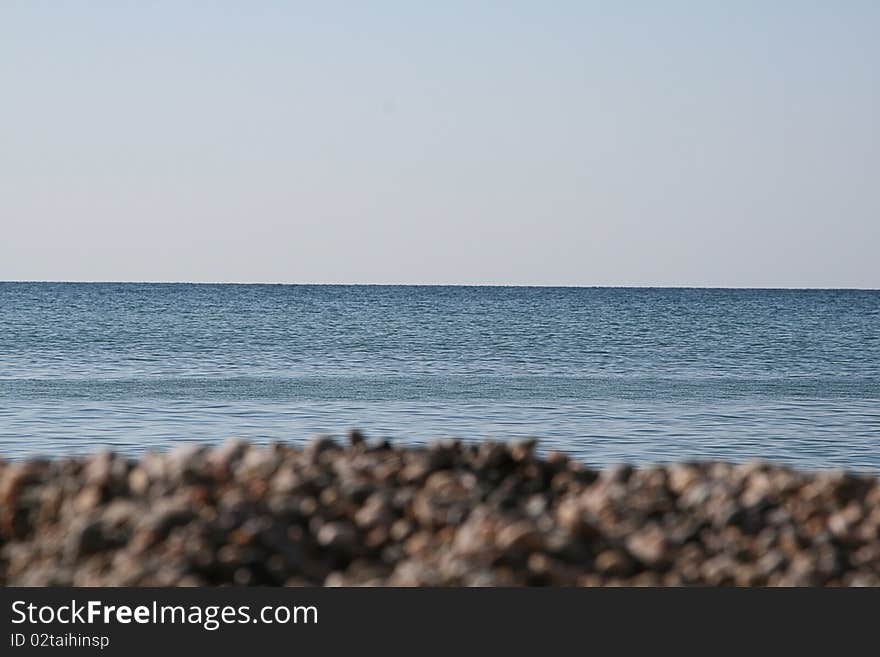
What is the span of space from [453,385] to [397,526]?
2033cm

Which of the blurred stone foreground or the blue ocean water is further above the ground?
the blurred stone foreground

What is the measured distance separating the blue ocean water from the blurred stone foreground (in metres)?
7.88

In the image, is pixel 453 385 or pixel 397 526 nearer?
pixel 397 526

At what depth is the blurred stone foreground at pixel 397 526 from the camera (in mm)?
4824

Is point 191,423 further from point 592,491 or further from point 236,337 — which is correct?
point 236,337

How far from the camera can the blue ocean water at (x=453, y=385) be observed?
53.7 feet

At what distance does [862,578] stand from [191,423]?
1370 centimetres

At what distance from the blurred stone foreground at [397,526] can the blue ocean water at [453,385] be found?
7.88 metres

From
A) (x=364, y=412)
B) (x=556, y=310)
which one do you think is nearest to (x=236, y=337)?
(x=364, y=412)

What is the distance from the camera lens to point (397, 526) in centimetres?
530

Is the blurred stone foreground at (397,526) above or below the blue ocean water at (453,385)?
above

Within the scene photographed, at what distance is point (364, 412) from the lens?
19625 millimetres

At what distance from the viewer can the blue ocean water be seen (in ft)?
53.7

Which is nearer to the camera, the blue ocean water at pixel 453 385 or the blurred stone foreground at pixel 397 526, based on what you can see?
the blurred stone foreground at pixel 397 526
